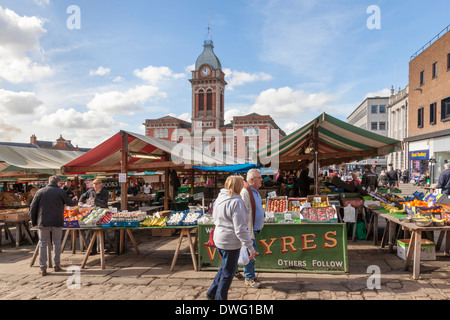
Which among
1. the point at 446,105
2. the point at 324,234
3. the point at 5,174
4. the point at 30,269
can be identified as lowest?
the point at 30,269

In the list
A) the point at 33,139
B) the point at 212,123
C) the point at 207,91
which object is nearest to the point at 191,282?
the point at 212,123

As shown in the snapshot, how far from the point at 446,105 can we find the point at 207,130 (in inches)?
1771

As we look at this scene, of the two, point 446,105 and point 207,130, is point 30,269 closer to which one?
point 446,105

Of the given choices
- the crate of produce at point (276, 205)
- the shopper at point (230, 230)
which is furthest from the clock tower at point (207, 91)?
the shopper at point (230, 230)

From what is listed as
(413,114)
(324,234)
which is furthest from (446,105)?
(324,234)

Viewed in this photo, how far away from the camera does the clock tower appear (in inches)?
2589

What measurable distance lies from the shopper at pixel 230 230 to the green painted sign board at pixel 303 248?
1.79 metres

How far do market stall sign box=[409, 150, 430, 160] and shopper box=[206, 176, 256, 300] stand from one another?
96.0ft

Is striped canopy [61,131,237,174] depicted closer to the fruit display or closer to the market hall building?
the fruit display

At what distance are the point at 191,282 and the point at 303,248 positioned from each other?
193 cm

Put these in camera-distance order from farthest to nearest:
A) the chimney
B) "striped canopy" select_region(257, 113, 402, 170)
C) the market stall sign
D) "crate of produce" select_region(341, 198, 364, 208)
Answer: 1. the chimney
2. the market stall sign
3. "crate of produce" select_region(341, 198, 364, 208)
4. "striped canopy" select_region(257, 113, 402, 170)

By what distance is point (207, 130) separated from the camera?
65188 mm

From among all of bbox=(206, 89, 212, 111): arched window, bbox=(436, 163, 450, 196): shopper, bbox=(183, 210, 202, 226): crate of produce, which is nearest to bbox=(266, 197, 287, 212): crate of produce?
bbox=(183, 210, 202, 226): crate of produce

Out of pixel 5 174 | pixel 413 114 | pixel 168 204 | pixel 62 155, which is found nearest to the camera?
pixel 5 174
